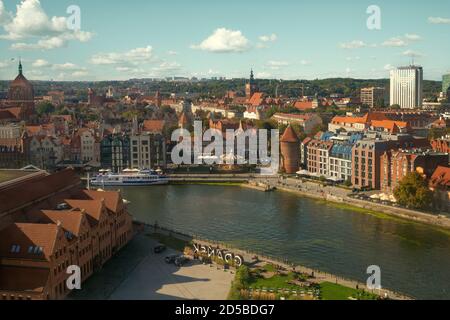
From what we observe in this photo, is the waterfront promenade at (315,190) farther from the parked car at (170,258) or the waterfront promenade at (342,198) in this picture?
the parked car at (170,258)

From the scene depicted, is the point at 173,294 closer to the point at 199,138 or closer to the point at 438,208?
the point at 438,208

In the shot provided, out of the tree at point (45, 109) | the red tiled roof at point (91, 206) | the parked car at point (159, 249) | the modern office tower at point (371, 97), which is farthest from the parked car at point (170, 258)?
the modern office tower at point (371, 97)

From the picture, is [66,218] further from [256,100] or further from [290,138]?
[256,100]

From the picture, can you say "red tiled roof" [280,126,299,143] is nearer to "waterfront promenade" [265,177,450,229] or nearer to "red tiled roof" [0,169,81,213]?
"waterfront promenade" [265,177,450,229]

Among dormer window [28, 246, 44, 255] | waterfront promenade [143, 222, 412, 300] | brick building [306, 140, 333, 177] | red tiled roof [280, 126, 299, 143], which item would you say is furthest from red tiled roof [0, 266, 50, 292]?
red tiled roof [280, 126, 299, 143]
